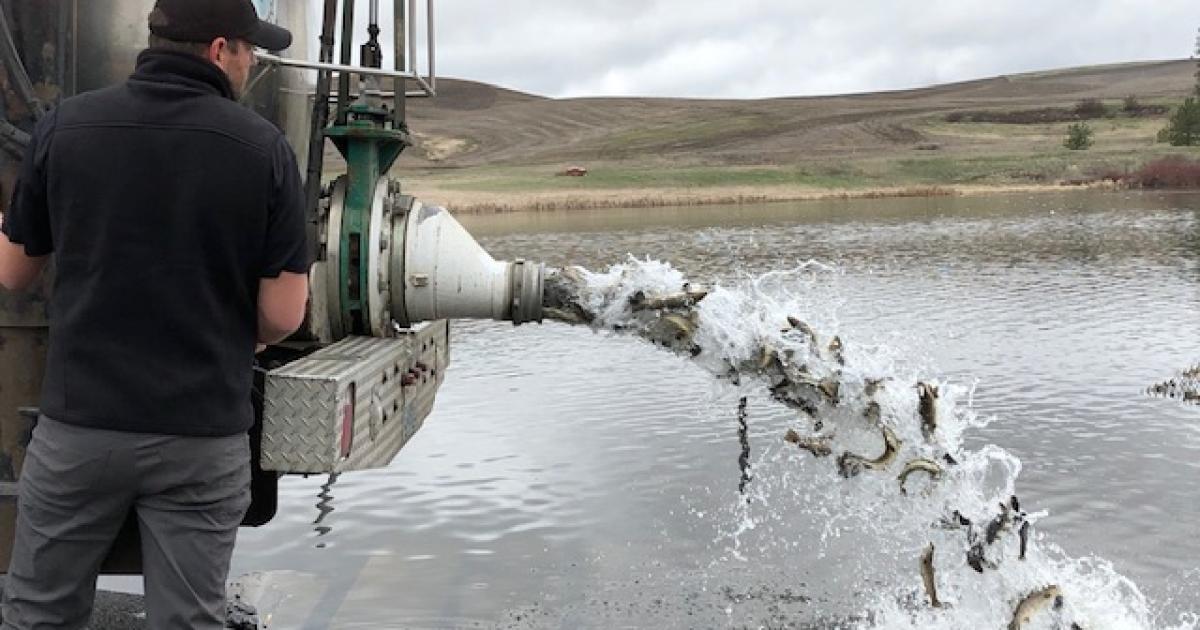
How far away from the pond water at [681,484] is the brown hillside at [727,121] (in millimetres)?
48660

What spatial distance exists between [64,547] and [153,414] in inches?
17.2

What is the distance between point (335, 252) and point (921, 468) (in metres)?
2.47

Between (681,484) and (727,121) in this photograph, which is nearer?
(681,484)

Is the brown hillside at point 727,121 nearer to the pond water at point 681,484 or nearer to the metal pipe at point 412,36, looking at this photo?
the pond water at point 681,484

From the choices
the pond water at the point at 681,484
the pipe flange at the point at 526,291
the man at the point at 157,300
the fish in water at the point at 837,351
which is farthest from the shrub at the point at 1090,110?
the man at the point at 157,300

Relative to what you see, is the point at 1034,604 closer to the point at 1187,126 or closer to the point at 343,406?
the point at 343,406

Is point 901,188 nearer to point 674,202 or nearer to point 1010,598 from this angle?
point 674,202

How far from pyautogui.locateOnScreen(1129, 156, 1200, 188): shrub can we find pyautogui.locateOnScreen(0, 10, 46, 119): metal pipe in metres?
46.0

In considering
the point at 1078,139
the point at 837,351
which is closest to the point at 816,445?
the point at 837,351

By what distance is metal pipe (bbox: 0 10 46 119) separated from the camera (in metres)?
3.59

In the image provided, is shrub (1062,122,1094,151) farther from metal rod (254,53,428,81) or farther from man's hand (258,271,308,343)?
man's hand (258,271,308,343)

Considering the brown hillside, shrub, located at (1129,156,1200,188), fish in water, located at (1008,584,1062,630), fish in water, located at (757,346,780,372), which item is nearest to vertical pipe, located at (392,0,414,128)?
fish in water, located at (757,346,780,372)

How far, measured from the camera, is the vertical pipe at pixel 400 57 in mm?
4535

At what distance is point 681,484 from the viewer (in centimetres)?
738
